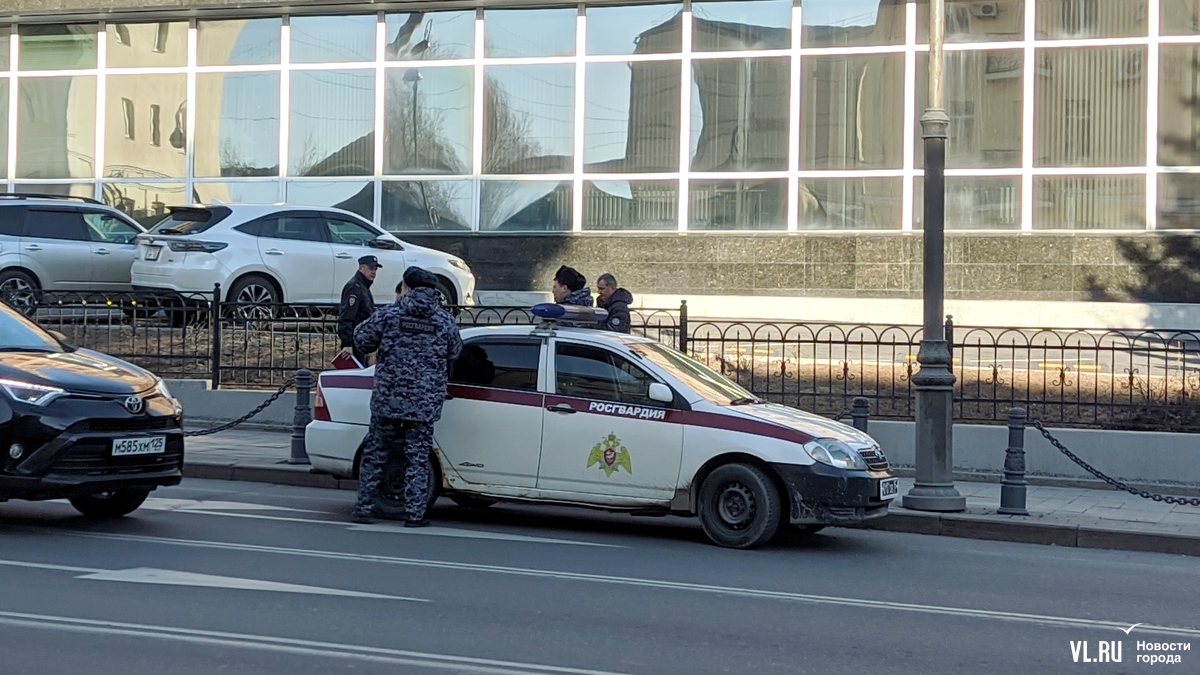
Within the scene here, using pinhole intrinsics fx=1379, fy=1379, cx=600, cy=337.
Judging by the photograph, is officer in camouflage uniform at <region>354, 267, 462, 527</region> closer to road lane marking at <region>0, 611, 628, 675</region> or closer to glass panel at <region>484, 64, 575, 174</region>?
road lane marking at <region>0, 611, 628, 675</region>

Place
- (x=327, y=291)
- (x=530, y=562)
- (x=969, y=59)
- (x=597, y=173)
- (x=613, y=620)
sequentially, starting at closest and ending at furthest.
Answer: (x=613, y=620)
(x=530, y=562)
(x=327, y=291)
(x=969, y=59)
(x=597, y=173)

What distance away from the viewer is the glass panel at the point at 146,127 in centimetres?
2680

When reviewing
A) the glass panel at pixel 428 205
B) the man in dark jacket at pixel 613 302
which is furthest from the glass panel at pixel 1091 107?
the man in dark jacket at pixel 613 302

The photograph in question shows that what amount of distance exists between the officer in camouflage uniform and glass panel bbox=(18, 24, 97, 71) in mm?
19647

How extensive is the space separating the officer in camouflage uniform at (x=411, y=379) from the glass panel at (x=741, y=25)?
49.6 ft

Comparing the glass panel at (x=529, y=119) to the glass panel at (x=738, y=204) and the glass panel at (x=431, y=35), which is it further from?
the glass panel at (x=738, y=204)

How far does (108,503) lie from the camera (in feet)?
33.1

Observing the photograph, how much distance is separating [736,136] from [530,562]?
1644 centimetres

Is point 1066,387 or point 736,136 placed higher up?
point 736,136

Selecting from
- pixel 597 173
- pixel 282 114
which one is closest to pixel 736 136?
pixel 597 173

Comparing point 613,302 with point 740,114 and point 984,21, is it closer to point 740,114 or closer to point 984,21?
point 740,114

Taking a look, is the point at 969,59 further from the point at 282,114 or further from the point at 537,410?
the point at 537,410

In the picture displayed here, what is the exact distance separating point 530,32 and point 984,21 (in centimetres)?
803

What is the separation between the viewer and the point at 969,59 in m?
23.3
